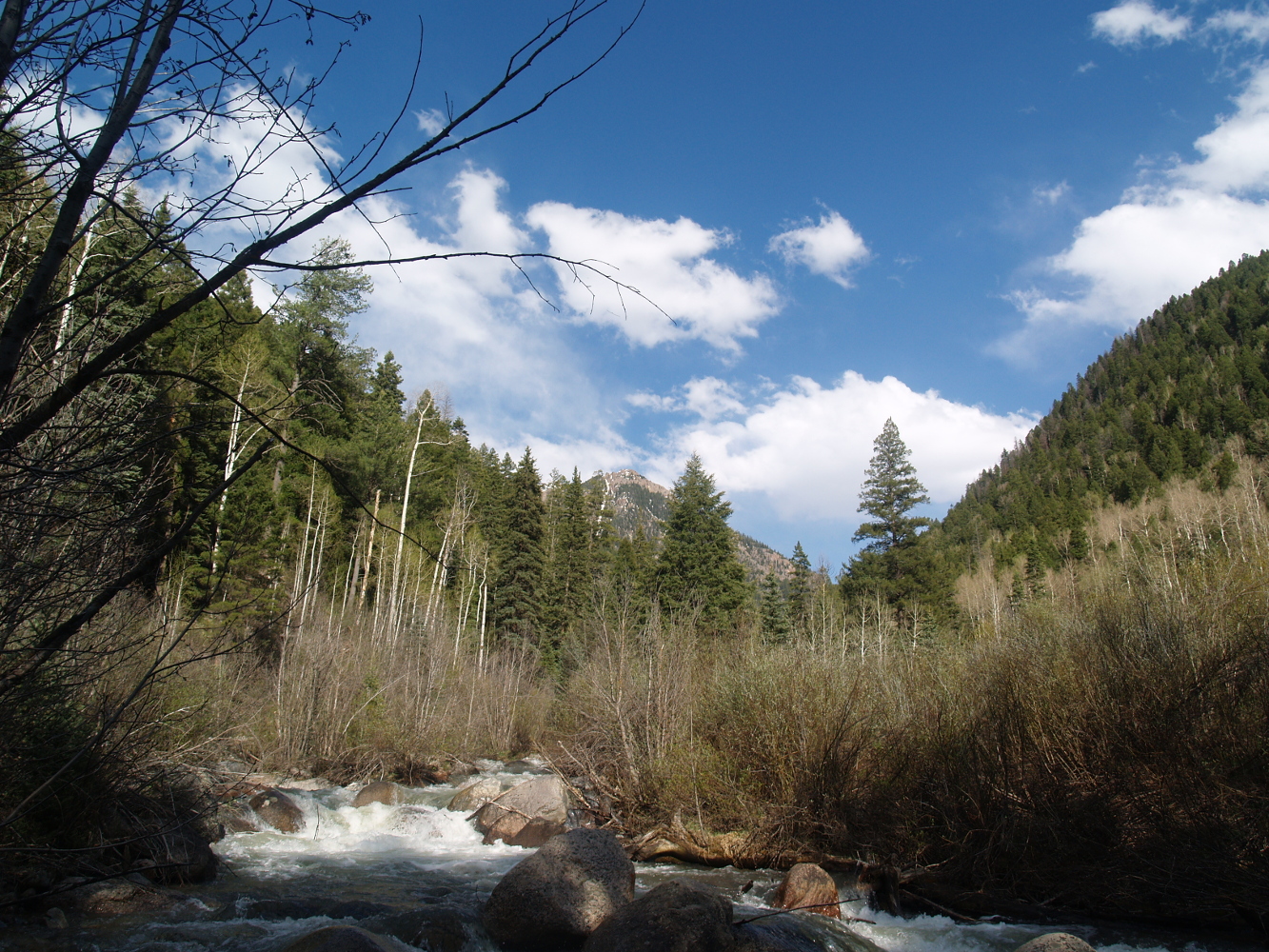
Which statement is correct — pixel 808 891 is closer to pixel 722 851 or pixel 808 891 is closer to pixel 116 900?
pixel 722 851

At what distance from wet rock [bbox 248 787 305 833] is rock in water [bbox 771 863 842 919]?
9.08 m

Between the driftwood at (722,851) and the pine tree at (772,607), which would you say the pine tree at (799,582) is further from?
the driftwood at (722,851)

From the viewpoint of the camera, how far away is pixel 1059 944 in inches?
267

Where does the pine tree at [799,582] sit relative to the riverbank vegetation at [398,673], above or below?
above

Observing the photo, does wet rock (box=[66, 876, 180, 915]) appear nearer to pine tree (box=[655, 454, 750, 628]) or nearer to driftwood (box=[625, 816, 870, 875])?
driftwood (box=[625, 816, 870, 875])

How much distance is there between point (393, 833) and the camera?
579 inches

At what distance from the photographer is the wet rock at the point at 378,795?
15992 millimetres

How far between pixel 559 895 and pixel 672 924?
1.92m

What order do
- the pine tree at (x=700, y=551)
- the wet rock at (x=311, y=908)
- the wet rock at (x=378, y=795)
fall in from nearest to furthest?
the wet rock at (x=311, y=908) → the wet rock at (x=378, y=795) → the pine tree at (x=700, y=551)

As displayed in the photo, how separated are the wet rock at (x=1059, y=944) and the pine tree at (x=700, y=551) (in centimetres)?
3223

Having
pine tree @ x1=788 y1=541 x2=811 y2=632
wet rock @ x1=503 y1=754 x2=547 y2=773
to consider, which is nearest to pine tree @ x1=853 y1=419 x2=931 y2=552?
pine tree @ x1=788 y1=541 x2=811 y2=632

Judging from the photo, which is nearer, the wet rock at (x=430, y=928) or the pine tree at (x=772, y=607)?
the wet rock at (x=430, y=928)

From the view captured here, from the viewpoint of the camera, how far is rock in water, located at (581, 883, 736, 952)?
7227mm

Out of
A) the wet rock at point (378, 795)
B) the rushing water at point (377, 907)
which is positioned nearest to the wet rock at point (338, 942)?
the rushing water at point (377, 907)
